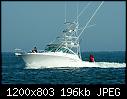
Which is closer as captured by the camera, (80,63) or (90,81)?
(90,81)

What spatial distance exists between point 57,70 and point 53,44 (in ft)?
19.9

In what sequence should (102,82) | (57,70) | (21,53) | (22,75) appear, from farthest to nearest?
1. (21,53)
2. (57,70)
3. (22,75)
4. (102,82)

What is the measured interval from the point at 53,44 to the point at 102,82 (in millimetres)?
18812

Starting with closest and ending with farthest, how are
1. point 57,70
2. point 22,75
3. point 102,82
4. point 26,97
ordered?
point 26,97 → point 102,82 → point 22,75 → point 57,70

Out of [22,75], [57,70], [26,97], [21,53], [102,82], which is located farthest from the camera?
[21,53]

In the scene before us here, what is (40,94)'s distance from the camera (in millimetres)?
33938

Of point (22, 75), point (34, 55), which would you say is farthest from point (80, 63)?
point (22, 75)

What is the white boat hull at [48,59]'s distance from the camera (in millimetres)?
65812

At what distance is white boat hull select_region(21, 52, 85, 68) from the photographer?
6581 cm

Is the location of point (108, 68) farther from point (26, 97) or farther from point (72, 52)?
point (26, 97)

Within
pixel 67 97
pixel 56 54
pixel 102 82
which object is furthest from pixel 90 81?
pixel 67 97

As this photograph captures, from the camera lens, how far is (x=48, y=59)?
66.0 m

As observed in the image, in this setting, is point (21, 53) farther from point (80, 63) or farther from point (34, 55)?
point (80, 63)

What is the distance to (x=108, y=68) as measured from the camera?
71062mm
